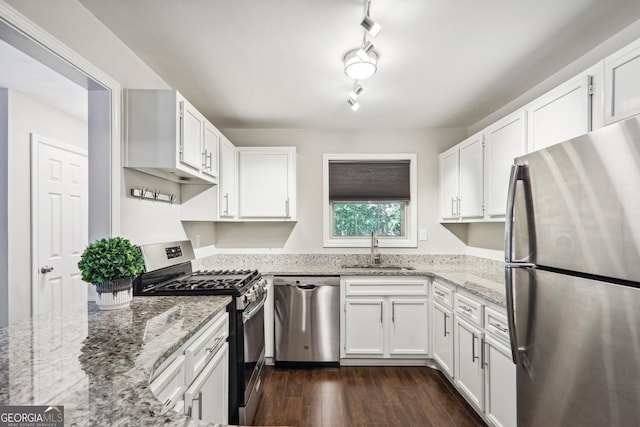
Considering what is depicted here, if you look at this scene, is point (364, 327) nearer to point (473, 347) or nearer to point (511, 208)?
point (473, 347)

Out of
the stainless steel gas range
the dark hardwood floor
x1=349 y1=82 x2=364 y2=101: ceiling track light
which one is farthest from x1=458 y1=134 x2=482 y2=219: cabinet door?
the stainless steel gas range

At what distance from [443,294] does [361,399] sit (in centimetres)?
111

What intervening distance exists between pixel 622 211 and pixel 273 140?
3.17m

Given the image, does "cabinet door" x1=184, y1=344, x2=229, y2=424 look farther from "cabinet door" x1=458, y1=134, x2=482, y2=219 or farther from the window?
"cabinet door" x1=458, y1=134, x2=482, y2=219

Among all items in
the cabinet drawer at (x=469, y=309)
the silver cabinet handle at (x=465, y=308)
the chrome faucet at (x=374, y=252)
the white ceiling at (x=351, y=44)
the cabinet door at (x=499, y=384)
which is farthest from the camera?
the chrome faucet at (x=374, y=252)

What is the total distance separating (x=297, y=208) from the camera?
3.60 meters

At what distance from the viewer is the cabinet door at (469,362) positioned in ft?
6.98

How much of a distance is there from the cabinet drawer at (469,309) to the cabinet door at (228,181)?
85.6 inches

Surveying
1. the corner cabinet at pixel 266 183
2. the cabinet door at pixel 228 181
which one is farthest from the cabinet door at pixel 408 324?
the cabinet door at pixel 228 181

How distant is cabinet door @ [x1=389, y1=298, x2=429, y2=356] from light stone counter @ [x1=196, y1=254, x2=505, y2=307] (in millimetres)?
288

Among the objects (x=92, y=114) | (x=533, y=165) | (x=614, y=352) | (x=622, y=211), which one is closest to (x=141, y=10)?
(x=92, y=114)

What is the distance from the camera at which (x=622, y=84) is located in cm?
138

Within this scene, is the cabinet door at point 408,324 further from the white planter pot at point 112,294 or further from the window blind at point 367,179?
the white planter pot at point 112,294

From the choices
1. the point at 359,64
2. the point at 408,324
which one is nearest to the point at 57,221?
the point at 359,64
